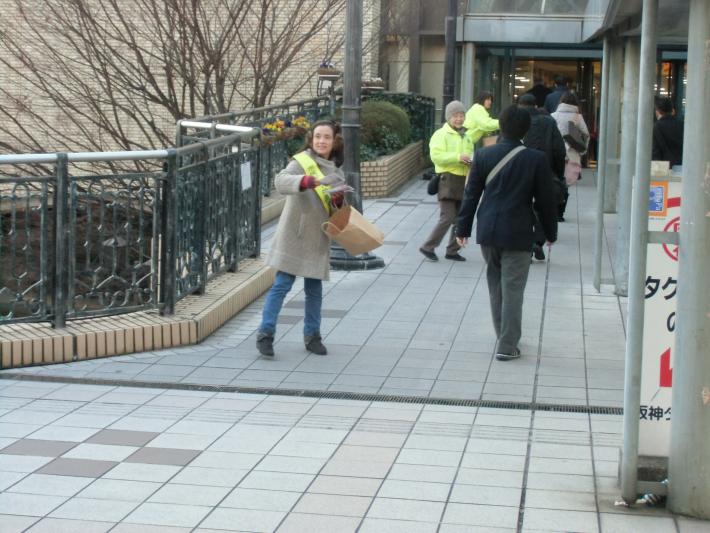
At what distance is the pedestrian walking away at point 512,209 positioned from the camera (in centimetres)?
826

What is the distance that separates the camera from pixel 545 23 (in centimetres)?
2291

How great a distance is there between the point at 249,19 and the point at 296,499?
1432 cm

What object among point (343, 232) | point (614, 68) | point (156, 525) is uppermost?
point (614, 68)

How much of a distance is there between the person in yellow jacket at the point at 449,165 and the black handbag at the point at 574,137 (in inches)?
111

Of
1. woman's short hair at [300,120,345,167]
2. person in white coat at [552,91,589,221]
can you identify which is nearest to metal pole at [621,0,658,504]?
woman's short hair at [300,120,345,167]

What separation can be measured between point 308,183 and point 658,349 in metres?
3.07

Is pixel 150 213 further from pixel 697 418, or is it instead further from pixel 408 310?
pixel 697 418

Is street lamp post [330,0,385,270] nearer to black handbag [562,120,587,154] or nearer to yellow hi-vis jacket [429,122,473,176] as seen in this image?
yellow hi-vis jacket [429,122,473,176]

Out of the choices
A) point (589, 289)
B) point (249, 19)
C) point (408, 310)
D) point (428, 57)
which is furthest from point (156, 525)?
point (428, 57)

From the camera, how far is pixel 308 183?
25.8ft

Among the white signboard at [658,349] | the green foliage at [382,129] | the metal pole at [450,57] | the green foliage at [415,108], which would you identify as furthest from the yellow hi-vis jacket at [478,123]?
the white signboard at [658,349]

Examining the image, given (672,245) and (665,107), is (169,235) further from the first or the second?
(665,107)

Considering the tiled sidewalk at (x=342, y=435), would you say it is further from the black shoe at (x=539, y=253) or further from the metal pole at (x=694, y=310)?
the black shoe at (x=539, y=253)

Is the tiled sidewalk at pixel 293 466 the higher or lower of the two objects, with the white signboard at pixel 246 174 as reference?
lower
